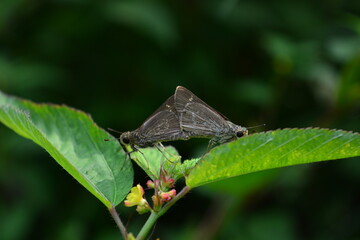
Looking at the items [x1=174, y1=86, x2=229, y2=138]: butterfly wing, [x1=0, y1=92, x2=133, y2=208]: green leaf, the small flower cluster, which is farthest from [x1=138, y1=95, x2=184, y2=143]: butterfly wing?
the small flower cluster

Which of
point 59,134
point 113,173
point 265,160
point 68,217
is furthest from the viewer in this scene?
point 68,217

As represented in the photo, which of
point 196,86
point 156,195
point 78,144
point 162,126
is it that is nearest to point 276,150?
point 156,195

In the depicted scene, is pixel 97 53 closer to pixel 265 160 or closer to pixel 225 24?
pixel 225 24

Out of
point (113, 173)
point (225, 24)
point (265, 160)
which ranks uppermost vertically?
point (225, 24)

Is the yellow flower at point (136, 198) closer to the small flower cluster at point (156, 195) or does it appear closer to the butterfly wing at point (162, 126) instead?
the small flower cluster at point (156, 195)

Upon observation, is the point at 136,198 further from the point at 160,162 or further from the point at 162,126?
the point at 162,126

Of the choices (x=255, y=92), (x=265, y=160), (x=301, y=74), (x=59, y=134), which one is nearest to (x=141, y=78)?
(x=255, y=92)
